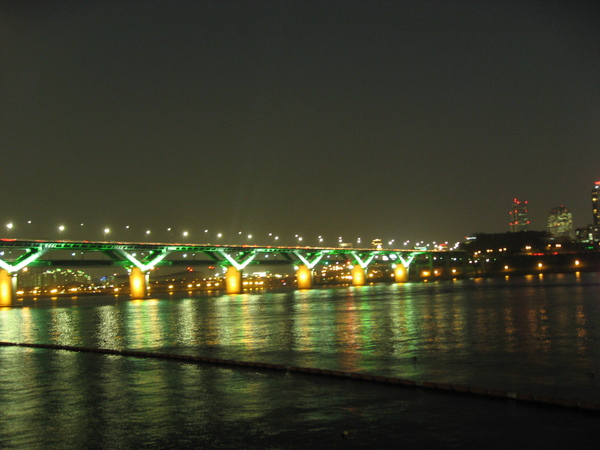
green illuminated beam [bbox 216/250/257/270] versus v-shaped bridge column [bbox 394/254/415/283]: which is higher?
green illuminated beam [bbox 216/250/257/270]

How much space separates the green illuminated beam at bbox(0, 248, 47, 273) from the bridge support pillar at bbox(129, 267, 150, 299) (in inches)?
716

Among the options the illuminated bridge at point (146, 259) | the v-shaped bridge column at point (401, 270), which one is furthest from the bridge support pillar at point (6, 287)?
the v-shaped bridge column at point (401, 270)

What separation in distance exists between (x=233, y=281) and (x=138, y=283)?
23.2 meters

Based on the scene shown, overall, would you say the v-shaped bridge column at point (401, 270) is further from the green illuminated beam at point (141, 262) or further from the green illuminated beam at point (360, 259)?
the green illuminated beam at point (141, 262)

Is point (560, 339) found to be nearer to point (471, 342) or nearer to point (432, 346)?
point (471, 342)

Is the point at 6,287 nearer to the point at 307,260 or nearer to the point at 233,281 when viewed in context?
the point at 233,281

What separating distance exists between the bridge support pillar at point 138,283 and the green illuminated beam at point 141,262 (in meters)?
0.74

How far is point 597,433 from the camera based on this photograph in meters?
9.85

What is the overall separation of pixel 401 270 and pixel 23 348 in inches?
6336

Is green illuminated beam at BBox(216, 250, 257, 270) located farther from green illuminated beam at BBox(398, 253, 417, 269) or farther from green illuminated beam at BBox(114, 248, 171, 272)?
green illuminated beam at BBox(398, 253, 417, 269)

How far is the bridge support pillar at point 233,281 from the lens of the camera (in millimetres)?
126875

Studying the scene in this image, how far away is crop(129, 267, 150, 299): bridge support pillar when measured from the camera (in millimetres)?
110188

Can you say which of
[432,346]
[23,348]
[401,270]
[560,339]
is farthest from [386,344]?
[401,270]

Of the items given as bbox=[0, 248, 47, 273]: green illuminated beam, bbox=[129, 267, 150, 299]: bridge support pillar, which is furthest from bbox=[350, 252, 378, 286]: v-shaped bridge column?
bbox=[0, 248, 47, 273]: green illuminated beam
